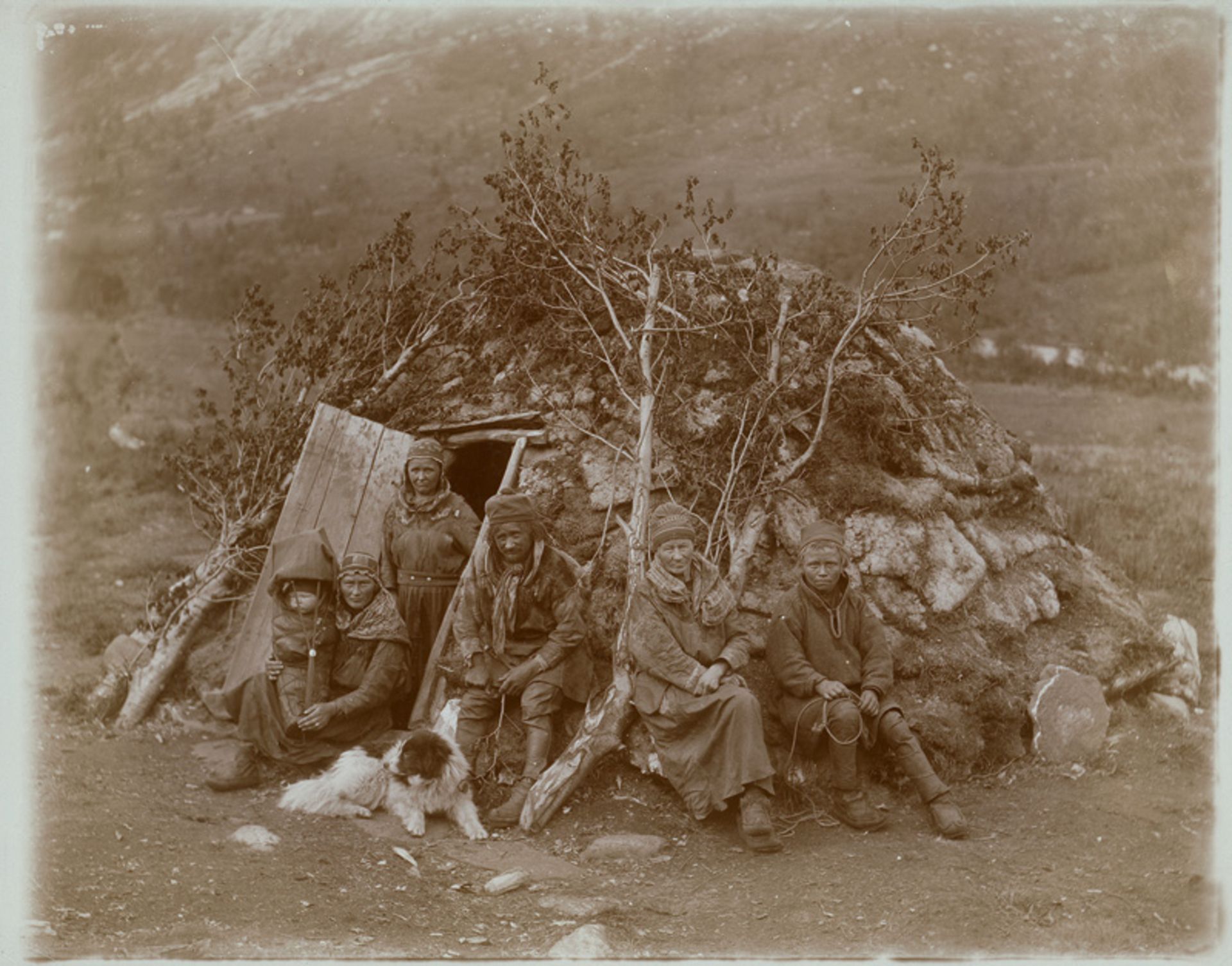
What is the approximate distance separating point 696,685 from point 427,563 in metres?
2.22

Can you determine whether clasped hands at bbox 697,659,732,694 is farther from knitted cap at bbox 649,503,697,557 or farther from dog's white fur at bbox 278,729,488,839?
dog's white fur at bbox 278,729,488,839

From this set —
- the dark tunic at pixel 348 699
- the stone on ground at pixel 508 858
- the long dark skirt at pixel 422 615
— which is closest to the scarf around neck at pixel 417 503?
the long dark skirt at pixel 422 615

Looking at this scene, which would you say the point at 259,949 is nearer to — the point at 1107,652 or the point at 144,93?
the point at 1107,652

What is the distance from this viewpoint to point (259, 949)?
616cm

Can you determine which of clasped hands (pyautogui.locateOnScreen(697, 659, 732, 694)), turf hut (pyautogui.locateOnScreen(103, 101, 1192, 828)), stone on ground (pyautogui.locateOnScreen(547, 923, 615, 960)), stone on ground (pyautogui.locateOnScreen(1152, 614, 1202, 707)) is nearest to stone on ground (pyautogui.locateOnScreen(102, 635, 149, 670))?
turf hut (pyautogui.locateOnScreen(103, 101, 1192, 828))

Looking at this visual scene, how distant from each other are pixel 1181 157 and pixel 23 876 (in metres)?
8.37

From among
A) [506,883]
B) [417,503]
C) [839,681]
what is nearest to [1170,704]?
[839,681]

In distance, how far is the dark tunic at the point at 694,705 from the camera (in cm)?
656

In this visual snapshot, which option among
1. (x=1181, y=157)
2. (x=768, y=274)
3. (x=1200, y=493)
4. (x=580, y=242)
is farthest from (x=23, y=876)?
(x=1181, y=157)

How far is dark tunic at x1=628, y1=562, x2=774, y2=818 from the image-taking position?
21.5 feet

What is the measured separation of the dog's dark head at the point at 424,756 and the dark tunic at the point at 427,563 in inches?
50.7

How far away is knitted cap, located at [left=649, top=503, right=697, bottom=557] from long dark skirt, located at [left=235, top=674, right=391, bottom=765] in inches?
Result: 83.6

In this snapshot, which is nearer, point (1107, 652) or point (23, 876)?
point (23, 876)

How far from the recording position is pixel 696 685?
6.75m
